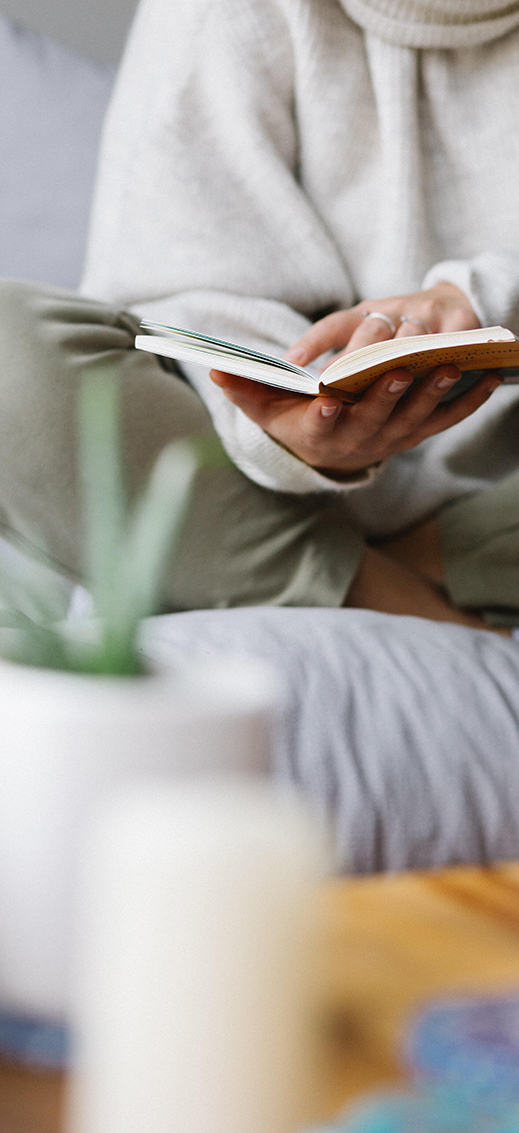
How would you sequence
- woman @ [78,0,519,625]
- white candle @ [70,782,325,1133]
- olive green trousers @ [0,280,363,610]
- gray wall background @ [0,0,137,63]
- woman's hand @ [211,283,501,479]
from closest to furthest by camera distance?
1. white candle @ [70,782,325,1133]
2. woman's hand @ [211,283,501,479]
3. olive green trousers @ [0,280,363,610]
4. woman @ [78,0,519,625]
5. gray wall background @ [0,0,137,63]

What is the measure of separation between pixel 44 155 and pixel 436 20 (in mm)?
579

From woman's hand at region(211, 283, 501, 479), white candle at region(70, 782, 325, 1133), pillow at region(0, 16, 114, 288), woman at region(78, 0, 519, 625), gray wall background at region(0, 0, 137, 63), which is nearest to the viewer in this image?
white candle at region(70, 782, 325, 1133)

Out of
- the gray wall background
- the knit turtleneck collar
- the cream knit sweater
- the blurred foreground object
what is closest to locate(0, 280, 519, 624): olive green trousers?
the cream knit sweater

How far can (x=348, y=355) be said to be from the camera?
0.55 m

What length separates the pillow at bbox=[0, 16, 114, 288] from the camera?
4.31ft

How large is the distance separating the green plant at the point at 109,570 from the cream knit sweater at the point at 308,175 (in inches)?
28.3

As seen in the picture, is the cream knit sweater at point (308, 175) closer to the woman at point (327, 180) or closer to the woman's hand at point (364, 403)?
the woman at point (327, 180)

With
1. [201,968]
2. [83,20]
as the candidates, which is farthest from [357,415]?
Result: [83,20]

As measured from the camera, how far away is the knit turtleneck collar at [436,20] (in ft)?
3.25

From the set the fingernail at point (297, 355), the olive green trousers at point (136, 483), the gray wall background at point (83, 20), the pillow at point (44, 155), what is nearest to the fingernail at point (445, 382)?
the fingernail at point (297, 355)

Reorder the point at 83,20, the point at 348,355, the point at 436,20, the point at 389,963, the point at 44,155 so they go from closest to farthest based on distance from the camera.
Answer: the point at 389,963 → the point at 348,355 → the point at 436,20 → the point at 44,155 → the point at 83,20

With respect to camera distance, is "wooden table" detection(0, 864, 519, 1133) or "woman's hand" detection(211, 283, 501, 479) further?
"woman's hand" detection(211, 283, 501, 479)

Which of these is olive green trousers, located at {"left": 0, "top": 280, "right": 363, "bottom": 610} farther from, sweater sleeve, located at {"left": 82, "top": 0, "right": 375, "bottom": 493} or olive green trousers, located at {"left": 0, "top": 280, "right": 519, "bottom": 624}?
sweater sleeve, located at {"left": 82, "top": 0, "right": 375, "bottom": 493}

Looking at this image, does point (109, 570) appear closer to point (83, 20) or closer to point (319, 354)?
point (319, 354)
